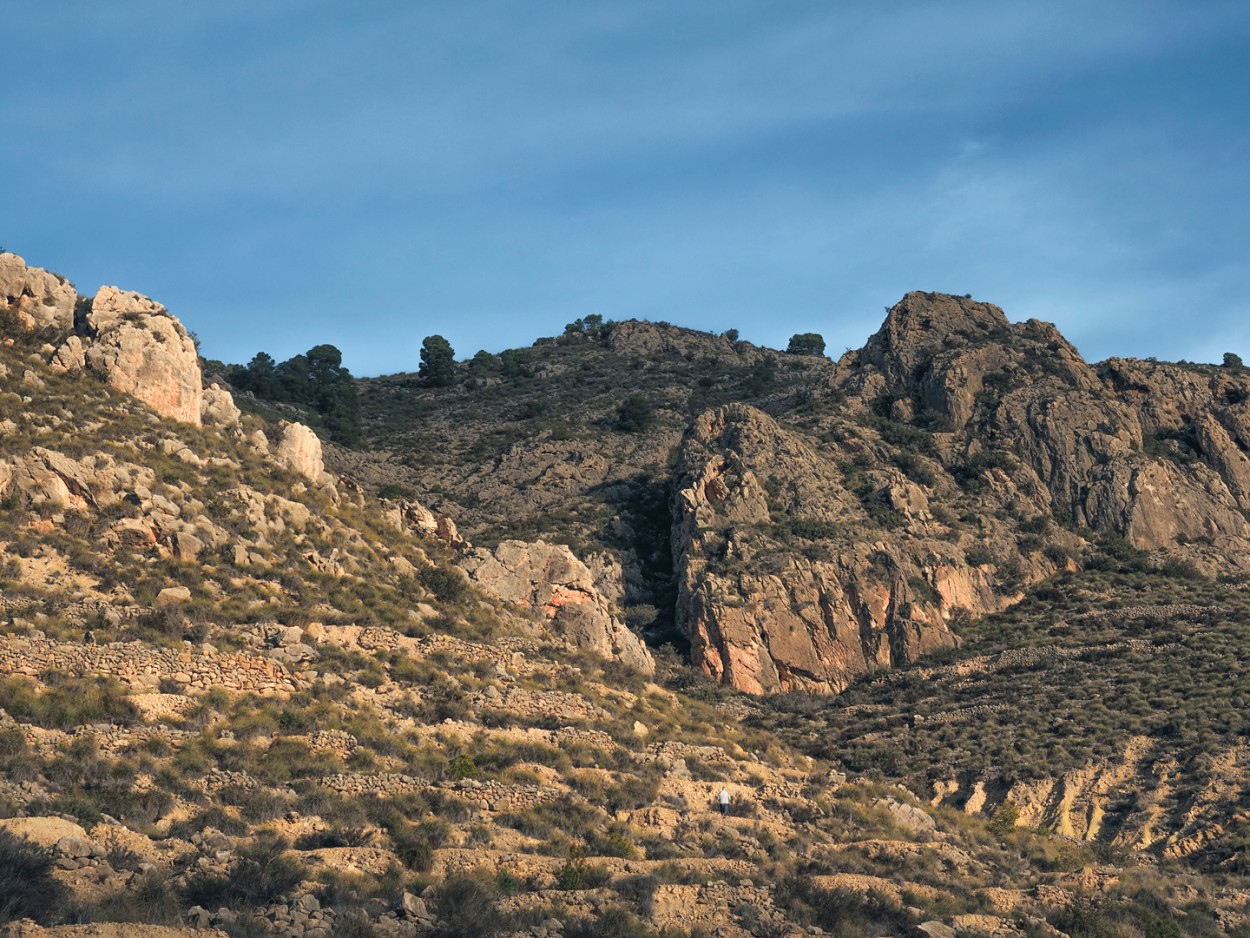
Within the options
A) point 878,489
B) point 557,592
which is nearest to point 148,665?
point 557,592

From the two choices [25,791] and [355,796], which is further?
[355,796]

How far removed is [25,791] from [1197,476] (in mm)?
58989

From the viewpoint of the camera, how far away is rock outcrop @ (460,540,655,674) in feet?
148

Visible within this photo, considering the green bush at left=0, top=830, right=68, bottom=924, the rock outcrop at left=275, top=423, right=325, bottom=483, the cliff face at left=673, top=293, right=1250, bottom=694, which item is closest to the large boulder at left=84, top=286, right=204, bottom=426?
the rock outcrop at left=275, top=423, right=325, bottom=483

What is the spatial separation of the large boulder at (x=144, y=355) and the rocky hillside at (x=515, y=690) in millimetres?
112

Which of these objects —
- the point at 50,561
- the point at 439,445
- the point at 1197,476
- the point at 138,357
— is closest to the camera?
the point at 50,561

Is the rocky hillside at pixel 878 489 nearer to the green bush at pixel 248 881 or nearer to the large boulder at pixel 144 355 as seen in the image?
the large boulder at pixel 144 355

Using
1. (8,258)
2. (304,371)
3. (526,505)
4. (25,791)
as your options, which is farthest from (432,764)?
(304,371)

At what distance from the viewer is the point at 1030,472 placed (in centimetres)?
6575

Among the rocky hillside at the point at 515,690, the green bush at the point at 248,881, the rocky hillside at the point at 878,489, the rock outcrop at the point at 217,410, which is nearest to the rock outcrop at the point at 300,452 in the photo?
the rocky hillside at the point at 515,690

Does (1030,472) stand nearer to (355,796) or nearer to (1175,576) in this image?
(1175,576)

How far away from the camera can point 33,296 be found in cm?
4447

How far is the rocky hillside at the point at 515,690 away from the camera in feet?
78.5

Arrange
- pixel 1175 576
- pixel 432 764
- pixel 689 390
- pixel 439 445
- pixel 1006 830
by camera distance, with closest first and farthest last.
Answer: pixel 432 764
pixel 1006 830
pixel 1175 576
pixel 439 445
pixel 689 390
